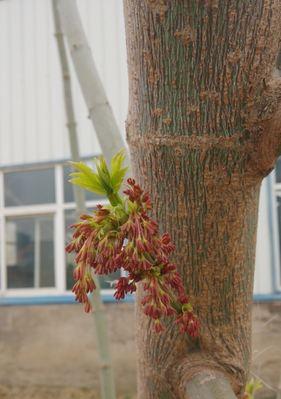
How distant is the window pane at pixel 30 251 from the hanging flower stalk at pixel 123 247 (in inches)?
181

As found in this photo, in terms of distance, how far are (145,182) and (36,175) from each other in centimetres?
456

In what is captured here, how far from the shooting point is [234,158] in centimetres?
53

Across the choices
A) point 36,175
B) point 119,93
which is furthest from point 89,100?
point 36,175

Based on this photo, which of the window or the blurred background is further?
the window

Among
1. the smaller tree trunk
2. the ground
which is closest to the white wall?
the ground

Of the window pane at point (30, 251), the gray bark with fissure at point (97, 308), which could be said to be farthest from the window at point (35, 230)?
the gray bark with fissure at point (97, 308)

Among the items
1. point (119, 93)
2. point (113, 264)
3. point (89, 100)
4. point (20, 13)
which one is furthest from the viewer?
point (20, 13)

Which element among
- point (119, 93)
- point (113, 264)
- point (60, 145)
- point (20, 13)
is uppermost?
point (20, 13)

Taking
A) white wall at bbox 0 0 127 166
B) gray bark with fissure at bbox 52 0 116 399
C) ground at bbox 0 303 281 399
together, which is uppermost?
white wall at bbox 0 0 127 166

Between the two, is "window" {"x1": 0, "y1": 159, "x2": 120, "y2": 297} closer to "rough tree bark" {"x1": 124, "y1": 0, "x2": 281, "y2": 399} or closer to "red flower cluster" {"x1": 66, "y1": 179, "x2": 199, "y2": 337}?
"rough tree bark" {"x1": 124, "y1": 0, "x2": 281, "y2": 399}

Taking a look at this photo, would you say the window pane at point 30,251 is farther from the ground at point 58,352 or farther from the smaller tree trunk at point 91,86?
the smaller tree trunk at point 91,86

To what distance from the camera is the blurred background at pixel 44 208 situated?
15.4ft

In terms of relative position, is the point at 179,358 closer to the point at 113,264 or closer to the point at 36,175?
the point at 113,264

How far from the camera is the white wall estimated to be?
469 centimetres
